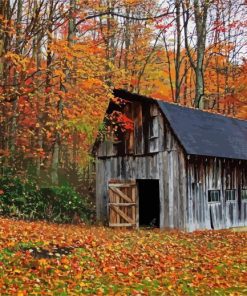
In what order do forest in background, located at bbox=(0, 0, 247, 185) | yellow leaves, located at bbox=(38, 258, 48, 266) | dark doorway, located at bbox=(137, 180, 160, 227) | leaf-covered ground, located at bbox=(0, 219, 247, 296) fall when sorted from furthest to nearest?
dark doorway, located at bbox=(137, 180, 160, 227)
forest in background, located at bbox=(0, 0, 247, 185)
yellow leaves, located at bbox=(38, 258, 48, 266)
leaf-covered ground, located at bbox=(0, 219, 247, 296)

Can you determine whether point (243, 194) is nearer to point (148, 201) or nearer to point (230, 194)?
point (230, 194)

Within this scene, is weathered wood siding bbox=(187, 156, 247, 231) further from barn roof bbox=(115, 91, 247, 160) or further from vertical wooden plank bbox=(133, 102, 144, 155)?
vertical wooden plank bbox=(133, 102, 144, 155)

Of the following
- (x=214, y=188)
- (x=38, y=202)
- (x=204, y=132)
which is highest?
(x=204, y=132)

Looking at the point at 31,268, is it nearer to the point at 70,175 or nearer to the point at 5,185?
the point at 5,185

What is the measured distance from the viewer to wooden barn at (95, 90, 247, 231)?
20.1 metres

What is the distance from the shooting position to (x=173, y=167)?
66.4ft

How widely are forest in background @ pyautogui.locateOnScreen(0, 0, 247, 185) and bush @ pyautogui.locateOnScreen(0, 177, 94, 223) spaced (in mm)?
1380

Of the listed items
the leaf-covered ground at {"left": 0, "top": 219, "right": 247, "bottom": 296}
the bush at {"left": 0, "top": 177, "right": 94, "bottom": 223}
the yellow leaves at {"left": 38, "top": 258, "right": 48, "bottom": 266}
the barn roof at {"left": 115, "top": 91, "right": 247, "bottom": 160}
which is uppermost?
the barn roof at {"left": 115, "top": 91, "right": 247, "bottom": 160}

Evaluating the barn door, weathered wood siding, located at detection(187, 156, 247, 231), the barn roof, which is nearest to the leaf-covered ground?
weathered wood siding, located at detection(187, 156, 247, 231)

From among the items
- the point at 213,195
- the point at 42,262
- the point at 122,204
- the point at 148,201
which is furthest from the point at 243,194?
the point at 42,262

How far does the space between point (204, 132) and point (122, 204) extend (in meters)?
5.55

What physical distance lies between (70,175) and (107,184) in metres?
5.66

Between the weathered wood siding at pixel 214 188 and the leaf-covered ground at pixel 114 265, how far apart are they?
3.80 meters

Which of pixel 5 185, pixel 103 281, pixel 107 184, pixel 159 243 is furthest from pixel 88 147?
pixel 103 281
